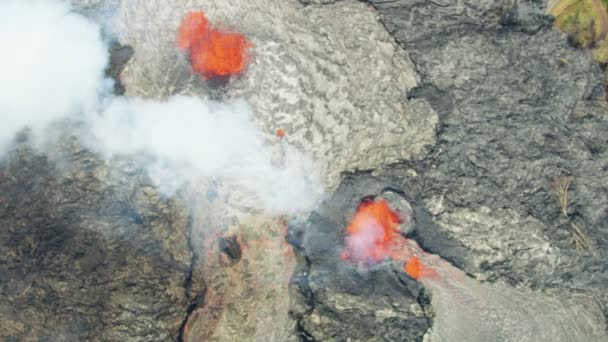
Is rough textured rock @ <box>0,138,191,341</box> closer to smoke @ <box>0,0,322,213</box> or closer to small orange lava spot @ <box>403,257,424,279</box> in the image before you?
smoke @ <box>0,0,322,213</box>

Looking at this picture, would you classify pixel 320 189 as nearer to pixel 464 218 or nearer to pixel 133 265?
pixel 464 218

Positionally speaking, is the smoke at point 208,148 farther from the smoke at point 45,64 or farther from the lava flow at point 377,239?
the lava flow at point 377,239

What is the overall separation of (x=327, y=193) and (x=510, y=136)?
1948 millimetres

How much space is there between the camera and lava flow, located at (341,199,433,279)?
18.8 ft

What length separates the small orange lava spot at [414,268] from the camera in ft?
18.7

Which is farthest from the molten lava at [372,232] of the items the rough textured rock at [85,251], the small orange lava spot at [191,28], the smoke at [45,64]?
the smoke at [45,64]

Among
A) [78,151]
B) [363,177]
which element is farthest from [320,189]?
[78,151]

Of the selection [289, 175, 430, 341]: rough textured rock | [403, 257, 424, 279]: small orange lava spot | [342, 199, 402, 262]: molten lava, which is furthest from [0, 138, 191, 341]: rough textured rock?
[403, 257, 424, 279]: small orange lava spot

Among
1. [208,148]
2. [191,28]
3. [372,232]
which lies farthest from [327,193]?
[191,28]

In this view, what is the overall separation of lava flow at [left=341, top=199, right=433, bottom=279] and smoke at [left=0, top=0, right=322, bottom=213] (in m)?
0.50

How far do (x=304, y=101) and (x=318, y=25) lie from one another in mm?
949

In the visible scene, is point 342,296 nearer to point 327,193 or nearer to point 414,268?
point 414,268

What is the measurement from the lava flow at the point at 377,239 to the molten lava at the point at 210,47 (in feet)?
6.08

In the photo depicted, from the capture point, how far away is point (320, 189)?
6039 millimetres
